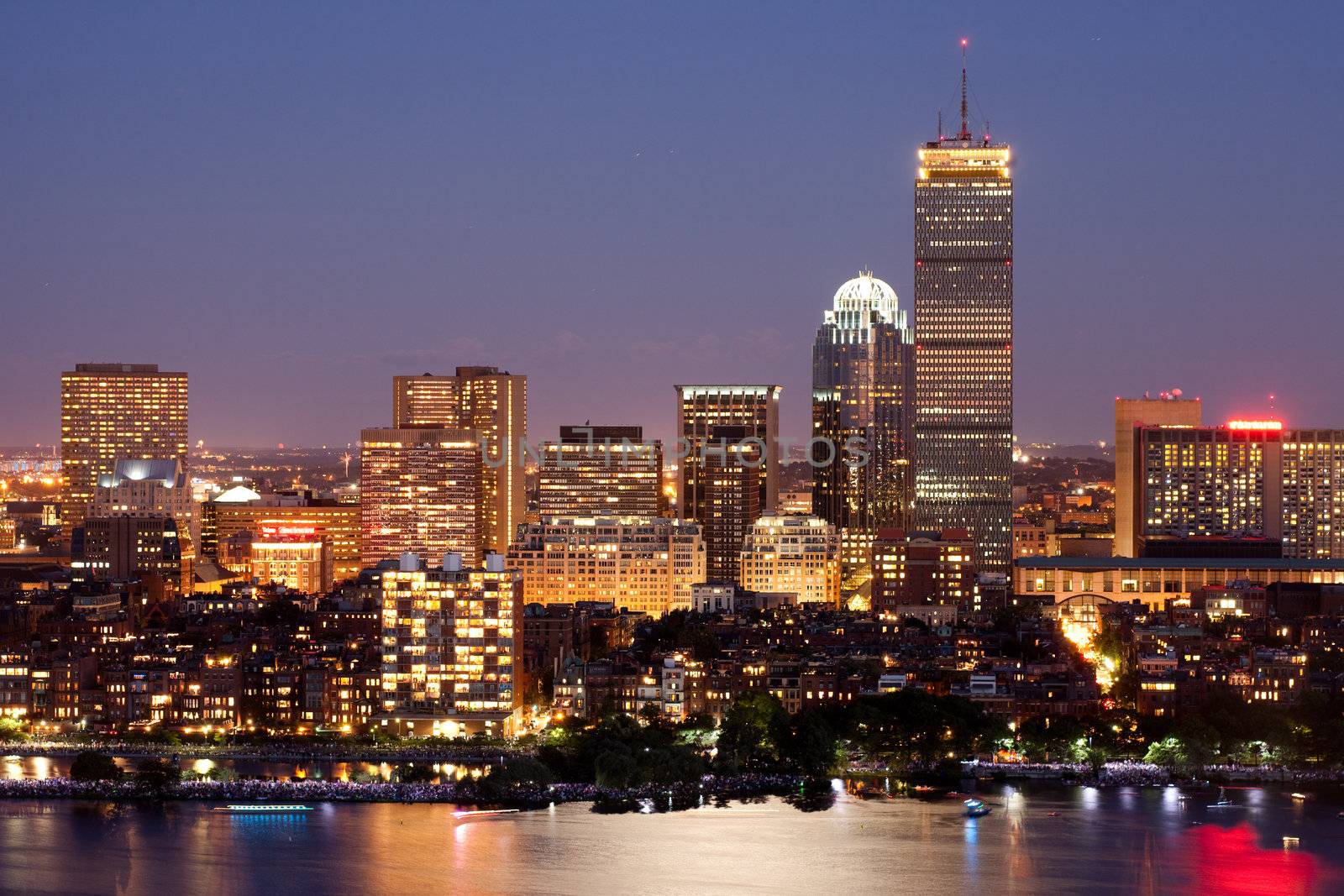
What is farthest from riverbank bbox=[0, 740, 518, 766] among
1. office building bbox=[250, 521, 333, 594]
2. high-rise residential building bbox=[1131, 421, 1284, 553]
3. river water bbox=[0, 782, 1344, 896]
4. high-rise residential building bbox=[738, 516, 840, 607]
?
high-rise residential building bbox=[1131, 421, 1284, 553]

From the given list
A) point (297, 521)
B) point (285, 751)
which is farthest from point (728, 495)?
point (285, 751)

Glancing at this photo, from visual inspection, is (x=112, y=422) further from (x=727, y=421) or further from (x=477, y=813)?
(x=477, y=813)

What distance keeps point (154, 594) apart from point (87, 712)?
84.6ft

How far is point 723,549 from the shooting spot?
97.5 meters

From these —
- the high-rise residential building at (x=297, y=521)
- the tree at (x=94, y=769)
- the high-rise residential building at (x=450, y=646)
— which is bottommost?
the tree at (x=94, y=769)

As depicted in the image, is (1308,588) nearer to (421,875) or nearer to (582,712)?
(582,712)

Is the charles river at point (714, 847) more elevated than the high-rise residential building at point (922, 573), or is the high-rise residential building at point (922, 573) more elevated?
the high-rise residential building at point (922, 573)

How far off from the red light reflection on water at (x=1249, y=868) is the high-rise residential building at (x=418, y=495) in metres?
59.1

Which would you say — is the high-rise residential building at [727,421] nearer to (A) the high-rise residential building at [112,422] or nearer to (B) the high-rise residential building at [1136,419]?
(B) the high-rise residential building at [1136,419]

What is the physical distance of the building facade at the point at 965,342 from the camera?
Result: 92875mm

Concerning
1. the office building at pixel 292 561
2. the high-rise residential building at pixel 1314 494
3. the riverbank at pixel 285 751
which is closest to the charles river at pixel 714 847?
the riverbank at pixel 285 751

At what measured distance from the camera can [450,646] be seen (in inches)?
2228

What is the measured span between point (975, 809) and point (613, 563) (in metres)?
38.5

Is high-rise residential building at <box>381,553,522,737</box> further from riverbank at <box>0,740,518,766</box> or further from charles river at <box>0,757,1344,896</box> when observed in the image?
charles river at <box>0,757,1344,896</box>
